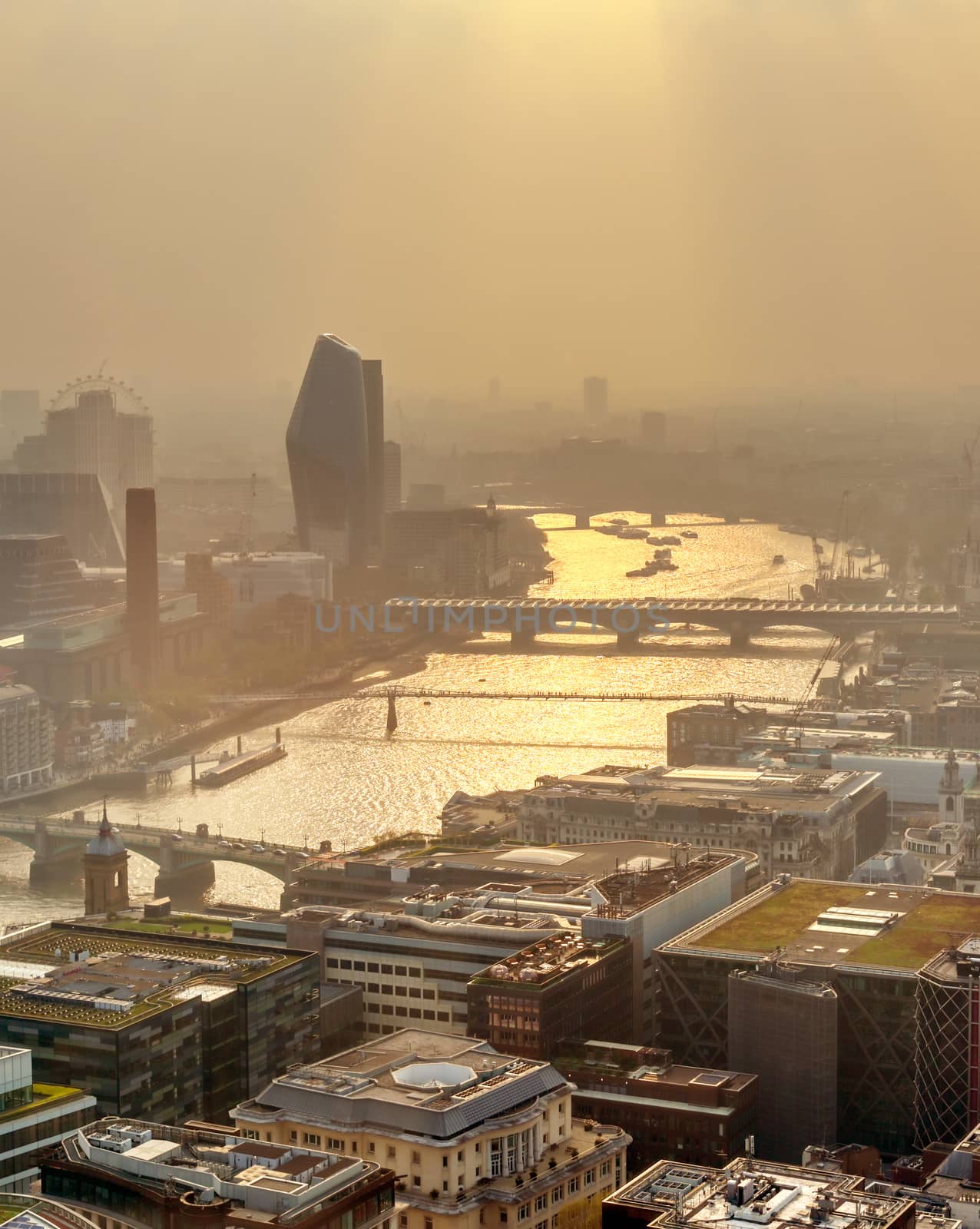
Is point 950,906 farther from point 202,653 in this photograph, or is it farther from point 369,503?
point 369,503

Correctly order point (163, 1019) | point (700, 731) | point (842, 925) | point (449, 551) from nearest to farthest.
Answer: point (163, 1019), point (842, 925), point (700, 731), point (449, 551)

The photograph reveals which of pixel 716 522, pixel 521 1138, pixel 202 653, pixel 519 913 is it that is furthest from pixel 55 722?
pixel 716 522

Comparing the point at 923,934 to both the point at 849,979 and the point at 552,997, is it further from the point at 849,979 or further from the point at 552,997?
the point at 552,997

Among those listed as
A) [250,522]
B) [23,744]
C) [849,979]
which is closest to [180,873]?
[23,744]

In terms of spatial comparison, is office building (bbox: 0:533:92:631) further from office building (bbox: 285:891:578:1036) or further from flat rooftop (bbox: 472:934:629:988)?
flat rooftop (bbox: 472:934:629:988)

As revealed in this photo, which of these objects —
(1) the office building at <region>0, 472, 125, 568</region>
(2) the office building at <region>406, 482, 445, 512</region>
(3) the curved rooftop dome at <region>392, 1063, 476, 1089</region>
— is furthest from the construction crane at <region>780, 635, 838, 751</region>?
(2) the office building at <region>406, 482, 445, 512</region>
